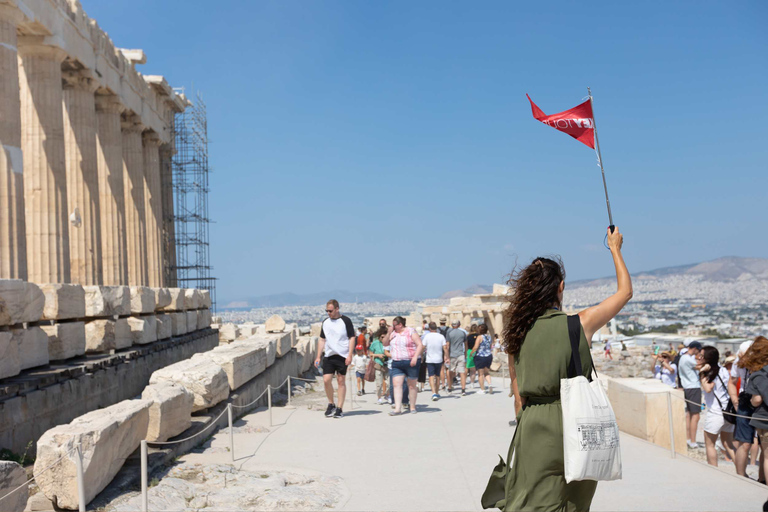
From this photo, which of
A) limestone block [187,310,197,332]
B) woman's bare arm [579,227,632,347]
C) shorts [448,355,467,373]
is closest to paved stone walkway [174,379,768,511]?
woman's bare arm [579,227,632,347]

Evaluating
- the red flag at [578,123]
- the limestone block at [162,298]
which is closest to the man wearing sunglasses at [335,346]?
the red flag at [578,123]

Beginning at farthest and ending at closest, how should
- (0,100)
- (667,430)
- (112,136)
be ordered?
(112,136), (0,100), (667,430)

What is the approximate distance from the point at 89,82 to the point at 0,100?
6.92 meters

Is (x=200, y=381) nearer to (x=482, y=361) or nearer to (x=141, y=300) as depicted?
(x=141, y=300)

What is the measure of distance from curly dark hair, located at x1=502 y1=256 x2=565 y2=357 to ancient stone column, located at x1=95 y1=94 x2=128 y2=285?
21153mm

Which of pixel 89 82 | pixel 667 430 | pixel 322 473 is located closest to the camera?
pixel 322 473

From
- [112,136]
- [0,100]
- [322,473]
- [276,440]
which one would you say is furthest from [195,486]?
[112,136]

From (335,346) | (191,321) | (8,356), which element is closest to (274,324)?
(191,321)

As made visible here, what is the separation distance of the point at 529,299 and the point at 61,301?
30.9ft

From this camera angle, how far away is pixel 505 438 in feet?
29.8

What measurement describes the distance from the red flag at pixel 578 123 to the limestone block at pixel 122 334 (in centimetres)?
1045

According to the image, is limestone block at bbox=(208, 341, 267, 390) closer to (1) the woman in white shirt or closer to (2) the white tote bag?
(1) the woman in white shirt

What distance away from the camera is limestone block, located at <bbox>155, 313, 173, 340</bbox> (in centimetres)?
1777

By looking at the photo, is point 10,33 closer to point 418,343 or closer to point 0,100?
point 0,100
